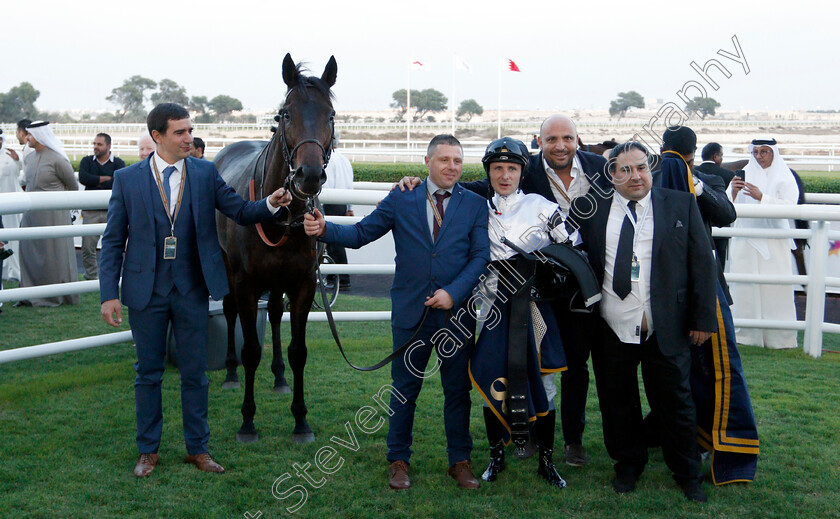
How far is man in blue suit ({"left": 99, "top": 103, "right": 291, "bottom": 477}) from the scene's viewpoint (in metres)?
3.66

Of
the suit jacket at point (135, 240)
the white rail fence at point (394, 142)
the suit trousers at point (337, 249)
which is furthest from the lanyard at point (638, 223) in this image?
the white rail fence at point (394, 142)

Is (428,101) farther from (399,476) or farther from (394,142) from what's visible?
(399,476)

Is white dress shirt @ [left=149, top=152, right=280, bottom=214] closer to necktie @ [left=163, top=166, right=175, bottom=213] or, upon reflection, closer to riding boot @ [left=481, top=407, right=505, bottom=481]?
necktie @ [left=163, top=166, right=175, bottom=213]

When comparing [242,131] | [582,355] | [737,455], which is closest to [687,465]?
[737,455]

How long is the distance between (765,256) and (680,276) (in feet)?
13.0

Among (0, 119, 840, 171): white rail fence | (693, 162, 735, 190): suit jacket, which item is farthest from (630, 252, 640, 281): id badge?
(0, 119, 840, 171): white rail fence

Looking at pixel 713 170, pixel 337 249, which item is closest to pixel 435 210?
pixel 713 170

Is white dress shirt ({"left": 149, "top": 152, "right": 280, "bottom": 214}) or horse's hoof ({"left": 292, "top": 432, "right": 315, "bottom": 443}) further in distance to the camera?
horse's hoof ({"left": 292, "top": 432, "right": 315, "bottom": 443})

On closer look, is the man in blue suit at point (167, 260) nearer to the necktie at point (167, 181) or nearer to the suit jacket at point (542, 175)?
the necktie at point (167, 181)

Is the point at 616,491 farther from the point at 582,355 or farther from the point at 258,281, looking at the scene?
the point at 258,281

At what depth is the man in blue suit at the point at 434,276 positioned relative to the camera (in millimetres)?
3574

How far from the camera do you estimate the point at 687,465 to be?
3588mm

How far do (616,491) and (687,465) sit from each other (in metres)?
0.36

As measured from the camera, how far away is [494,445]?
3.81 metres
